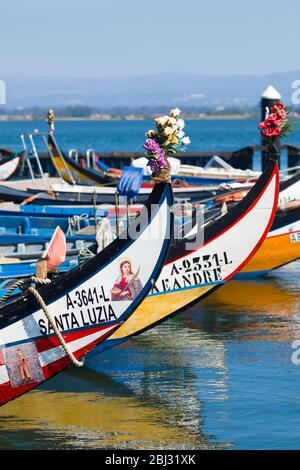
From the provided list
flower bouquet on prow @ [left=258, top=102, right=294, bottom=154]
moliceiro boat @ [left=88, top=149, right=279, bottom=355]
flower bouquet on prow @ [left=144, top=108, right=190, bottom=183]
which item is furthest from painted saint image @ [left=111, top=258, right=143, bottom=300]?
flower bouquet on prow @ [left=258, top=102, right=294, bottom=154]

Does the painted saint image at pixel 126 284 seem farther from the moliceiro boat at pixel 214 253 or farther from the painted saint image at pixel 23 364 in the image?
the moliceiro boat at pixel 214 253

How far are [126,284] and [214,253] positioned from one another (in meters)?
3.97

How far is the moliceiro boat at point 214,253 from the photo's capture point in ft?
58.3

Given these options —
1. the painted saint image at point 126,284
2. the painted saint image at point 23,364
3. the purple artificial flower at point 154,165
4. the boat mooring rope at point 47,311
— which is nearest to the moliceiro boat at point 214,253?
the painted saint image at point 126,284

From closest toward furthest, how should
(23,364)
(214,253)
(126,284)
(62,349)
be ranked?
(23,364), (62,349), (126,284), (214,253)

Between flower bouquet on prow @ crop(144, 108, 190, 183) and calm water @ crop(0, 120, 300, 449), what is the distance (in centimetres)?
321

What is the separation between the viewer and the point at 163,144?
13773 mm

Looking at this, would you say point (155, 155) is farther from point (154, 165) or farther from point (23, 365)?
point (23, 365)

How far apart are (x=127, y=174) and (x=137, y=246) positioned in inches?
371

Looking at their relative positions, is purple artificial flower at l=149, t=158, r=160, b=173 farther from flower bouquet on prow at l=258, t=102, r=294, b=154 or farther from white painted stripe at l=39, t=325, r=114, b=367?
flower bouquet on prow at l=258, t=102, r=294, b=154

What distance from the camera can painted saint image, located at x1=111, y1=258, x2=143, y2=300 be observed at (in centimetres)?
1425

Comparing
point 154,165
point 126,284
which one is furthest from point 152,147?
point 126,284

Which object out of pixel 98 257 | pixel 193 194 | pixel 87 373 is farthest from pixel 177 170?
pixel 98 257

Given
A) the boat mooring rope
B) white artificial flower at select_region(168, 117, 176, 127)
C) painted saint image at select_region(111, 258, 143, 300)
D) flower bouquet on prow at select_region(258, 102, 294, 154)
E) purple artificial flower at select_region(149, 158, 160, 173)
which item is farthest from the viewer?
flower bouquet on prow at select_region(258, 102, 294, 154)
